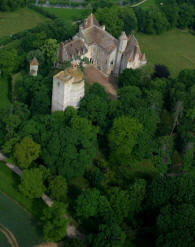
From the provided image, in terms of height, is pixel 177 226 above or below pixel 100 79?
below

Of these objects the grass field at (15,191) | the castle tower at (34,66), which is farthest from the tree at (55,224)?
the castle tower at (34,66)

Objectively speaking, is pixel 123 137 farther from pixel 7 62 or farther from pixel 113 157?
pixel 7 62

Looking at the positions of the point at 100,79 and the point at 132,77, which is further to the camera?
the point at 100,79

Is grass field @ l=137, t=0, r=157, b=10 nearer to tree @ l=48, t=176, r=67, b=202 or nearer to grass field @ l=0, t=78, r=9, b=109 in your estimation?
grass field @ l=0, t=78, r=9, b=109

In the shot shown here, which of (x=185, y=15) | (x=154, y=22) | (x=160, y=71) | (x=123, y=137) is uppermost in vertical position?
(x=185, y=15)

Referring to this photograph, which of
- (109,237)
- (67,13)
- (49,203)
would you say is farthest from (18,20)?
(109,237)

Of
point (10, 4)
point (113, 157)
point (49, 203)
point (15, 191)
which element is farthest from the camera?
point (10, 4)

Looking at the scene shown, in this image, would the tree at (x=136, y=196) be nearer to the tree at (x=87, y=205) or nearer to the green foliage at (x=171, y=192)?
the green foliage at (x=171, y=192)
